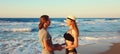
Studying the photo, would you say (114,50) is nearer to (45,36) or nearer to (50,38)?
(50,38)

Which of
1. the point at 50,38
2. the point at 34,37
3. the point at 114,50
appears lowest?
the point at 34,37

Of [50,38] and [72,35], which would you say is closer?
[50,38]

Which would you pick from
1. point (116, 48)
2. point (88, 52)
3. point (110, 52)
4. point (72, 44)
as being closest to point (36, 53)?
point (88, 52)

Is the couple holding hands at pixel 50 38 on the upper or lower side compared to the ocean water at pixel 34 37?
upper

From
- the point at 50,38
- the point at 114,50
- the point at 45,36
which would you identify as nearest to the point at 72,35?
the point at 50,38

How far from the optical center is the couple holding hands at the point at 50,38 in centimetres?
506

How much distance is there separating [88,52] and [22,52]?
2.82m

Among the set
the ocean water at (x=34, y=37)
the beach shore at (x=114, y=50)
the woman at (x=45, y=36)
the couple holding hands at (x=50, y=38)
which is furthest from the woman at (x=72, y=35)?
the beach shore at (x=114, y=50)

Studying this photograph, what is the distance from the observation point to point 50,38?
5.17 m

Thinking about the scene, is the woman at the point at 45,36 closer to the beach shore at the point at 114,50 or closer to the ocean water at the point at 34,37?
the ocean water at the point at 34,37

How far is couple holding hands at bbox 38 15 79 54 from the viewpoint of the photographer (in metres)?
5.06

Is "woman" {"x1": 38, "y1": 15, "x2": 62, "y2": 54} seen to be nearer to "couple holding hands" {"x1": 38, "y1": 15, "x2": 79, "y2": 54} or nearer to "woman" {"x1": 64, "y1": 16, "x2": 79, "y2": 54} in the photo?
"couple holding hands" {"x1": 38, "y1": 15, "x2": 79, "y2": 54}

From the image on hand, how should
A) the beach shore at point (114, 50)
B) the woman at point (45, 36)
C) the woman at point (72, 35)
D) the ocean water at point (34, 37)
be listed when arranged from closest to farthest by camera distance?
1. the woman at point (45, 36)
2. the woman at point (72, 35)
3. the beach shore at point (114, 50)
4. the ocean water at point (34, 37)

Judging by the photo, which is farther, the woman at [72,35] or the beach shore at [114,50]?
the beach shore at [114,50]
